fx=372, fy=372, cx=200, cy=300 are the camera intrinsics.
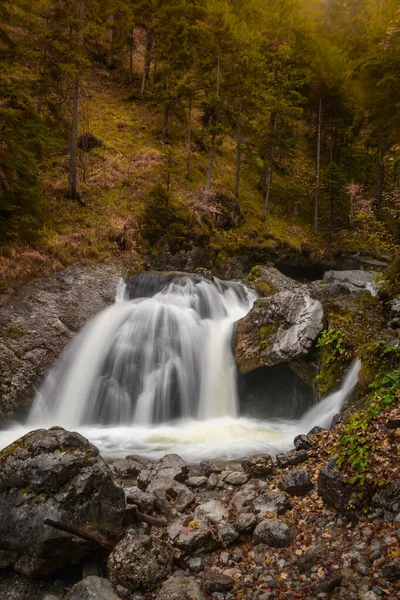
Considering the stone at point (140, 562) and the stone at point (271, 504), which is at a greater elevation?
the stone at point (271, 504)

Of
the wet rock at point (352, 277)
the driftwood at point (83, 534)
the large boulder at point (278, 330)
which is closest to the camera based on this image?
the driftwood at point (83, 534)

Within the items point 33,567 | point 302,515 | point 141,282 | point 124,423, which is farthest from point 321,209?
point 33,567

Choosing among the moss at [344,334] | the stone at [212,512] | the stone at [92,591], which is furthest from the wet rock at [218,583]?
the moss at [344,334]

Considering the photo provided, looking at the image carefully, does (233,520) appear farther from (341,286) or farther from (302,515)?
(341,286)

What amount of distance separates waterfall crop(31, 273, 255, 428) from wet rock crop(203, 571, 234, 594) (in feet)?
20.5

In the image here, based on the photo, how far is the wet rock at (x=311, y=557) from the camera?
4.02 m

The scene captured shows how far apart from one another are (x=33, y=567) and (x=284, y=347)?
7.53 m

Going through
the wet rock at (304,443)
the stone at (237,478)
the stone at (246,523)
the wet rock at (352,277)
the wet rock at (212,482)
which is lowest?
the wet rock at (212,482)

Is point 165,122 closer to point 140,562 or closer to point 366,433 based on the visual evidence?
point 366,433

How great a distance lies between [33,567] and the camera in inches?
177

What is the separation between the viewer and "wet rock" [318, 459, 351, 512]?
4699 mm

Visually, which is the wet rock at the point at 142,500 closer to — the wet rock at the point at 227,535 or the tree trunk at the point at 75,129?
the wet rock at the point at 227,535

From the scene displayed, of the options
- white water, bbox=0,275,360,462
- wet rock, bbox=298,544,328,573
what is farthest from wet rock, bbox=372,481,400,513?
white water, bbox=0,275,360,462

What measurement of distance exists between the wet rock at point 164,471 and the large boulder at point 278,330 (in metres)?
4.29
